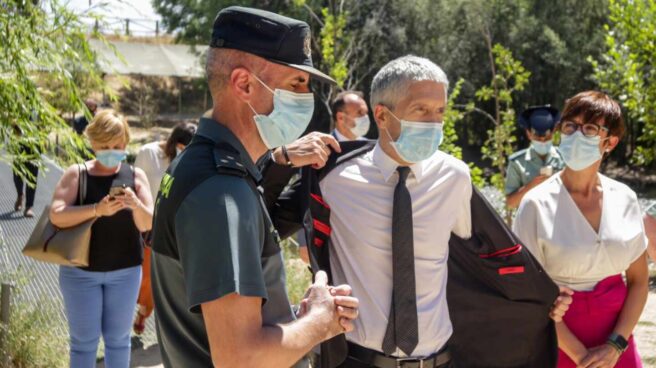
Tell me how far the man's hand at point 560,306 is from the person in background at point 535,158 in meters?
2.87

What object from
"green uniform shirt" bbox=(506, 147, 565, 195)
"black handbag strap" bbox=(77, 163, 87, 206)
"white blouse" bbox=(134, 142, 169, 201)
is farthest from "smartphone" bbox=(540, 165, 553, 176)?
"black handbag strap" bbox=(77, 163, 87, 206)

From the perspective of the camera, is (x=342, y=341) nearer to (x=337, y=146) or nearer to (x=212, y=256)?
(x=337, y=146)

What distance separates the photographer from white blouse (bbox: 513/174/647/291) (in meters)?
3.42

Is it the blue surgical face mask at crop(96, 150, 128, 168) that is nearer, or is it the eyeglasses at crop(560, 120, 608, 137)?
the eyeglasses at crop(560, 120, 608, 137)

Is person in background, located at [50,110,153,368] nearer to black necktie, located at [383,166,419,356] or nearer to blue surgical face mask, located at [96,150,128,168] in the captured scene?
blue surgical face mask, located at [96,150,128,168]

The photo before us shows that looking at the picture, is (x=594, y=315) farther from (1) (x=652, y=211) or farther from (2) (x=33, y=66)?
(2) (x=33, y=66)

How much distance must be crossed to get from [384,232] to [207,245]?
133 centimetres

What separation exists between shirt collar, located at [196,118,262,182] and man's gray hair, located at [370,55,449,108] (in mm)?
1223

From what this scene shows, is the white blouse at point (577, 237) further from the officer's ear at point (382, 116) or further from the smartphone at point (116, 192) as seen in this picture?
the smartphone at point (116, 192)

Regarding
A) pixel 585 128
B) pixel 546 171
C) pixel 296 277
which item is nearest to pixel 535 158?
pixel 546 171

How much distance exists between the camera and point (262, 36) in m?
2.04

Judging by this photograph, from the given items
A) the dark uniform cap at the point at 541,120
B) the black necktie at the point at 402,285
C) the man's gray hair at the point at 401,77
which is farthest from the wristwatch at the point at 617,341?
the dark uniform cap at the point at 541,120

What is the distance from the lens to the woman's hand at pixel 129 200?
14.8 feet

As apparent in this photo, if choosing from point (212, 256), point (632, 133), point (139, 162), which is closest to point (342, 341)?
point (212, 256)
